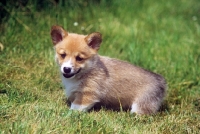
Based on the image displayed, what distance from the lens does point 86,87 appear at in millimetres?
5121

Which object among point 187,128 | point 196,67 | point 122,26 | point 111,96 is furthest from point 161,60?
point 187,128

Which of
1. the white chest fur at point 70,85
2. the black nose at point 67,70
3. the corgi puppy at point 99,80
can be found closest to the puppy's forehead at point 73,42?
the corgi puppy at point 99,80

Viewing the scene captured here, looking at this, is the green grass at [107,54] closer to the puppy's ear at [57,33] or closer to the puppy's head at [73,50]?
the puppy's head at [73,50]

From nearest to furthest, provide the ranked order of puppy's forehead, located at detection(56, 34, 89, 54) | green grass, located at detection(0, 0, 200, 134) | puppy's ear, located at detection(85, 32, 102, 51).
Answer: green grass, located at detection(0, 0, 200, 134) < puppy's forehead, located at detection(56, 34, 89, 54) < puppy's ear, located at detection(85, 32, 102, 51)

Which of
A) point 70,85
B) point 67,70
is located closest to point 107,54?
point 70,85

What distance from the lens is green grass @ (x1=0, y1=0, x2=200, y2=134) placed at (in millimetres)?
4383

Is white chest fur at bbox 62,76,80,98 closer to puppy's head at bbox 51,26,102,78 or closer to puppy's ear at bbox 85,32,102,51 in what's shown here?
puppy's head at bbox 51,26,102,78

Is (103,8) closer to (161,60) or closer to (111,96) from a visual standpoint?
(161,60)

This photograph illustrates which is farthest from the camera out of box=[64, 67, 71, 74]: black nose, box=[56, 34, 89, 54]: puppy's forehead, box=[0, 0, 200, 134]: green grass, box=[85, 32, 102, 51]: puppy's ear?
box=[85, 32, 102, 51]: puppy's ear

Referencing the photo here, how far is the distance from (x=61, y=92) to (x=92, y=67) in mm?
659

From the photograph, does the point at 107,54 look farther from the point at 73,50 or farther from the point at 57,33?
the point at 73,50

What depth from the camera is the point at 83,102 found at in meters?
5.05

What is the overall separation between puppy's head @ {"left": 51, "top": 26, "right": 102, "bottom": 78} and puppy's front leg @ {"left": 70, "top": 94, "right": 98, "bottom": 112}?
287 mm

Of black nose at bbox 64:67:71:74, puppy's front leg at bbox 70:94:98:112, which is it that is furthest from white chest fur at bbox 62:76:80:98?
black nose at bbox 64:67:71:74
